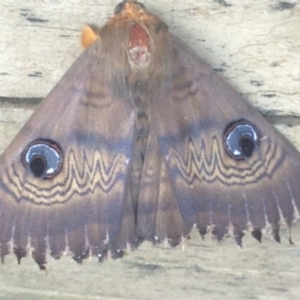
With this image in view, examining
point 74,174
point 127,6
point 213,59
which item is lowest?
point 74,174

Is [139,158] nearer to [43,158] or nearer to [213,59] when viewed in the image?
[43,158]

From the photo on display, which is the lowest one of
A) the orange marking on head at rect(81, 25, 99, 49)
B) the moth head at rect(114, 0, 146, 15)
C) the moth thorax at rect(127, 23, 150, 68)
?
the moth thorax at rect(127, 23, 150, 68)

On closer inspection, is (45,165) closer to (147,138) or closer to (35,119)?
(35,119)

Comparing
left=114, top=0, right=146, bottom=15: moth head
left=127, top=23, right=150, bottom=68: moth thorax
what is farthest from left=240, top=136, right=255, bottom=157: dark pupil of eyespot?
left=114, top=0, right=146, bottom=15: moth head

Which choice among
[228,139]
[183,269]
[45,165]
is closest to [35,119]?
[45,165]

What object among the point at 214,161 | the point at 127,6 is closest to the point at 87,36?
the point at 127,6

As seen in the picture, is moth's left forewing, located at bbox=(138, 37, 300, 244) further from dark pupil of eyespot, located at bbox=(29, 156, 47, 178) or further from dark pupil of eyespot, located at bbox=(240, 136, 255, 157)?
dark pupil of eyespot, located at bbox=(29, 156, 47, 178)
